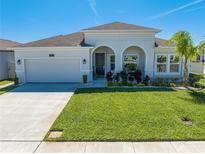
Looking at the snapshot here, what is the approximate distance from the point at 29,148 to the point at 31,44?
13.0 metres

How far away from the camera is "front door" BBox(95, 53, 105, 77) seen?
17422mm

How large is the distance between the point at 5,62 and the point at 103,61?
11032 millimetres

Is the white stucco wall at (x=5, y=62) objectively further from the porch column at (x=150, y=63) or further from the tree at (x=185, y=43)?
the tree at (x=185, y=43)

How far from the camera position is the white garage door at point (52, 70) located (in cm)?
1505

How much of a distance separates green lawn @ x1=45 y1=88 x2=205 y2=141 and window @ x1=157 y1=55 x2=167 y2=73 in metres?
7.06

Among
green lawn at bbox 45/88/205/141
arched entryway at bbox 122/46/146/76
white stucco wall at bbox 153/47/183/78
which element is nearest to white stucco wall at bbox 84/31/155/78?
white stucco wall at bbox 153/47/183/78

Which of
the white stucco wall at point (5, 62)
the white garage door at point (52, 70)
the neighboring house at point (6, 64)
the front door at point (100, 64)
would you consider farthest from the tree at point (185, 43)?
the white stucco wall at point (5, 62)

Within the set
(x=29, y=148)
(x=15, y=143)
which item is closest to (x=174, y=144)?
(x=29, y=148)

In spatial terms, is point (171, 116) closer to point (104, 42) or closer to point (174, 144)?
point (174, 144)

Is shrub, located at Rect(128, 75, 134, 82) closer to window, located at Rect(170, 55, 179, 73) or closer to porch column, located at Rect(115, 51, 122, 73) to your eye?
porch column, located at Rect(115, 51, 122, 73)

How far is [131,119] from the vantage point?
6.34 metres

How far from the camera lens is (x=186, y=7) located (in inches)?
612

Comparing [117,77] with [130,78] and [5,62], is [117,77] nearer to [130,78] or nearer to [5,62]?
[130,78]

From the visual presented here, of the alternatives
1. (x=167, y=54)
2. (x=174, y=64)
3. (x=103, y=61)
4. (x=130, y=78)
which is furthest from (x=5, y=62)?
(x=174, y=64)
